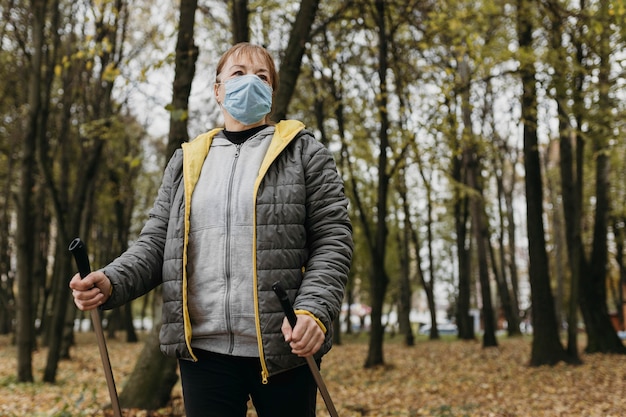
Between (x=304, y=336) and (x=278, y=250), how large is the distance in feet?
1.07

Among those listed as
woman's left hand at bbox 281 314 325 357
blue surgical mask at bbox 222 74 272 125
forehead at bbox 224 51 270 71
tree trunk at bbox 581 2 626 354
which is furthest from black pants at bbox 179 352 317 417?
tree trunk at bbox 581 2 626 354

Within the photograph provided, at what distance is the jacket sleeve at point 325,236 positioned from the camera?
6.89 feet

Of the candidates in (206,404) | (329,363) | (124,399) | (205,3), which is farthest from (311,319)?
(329,363)

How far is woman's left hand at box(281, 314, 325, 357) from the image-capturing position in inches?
78.3

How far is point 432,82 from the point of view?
1611 cm

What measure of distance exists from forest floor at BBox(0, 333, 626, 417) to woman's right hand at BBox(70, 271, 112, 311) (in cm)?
491

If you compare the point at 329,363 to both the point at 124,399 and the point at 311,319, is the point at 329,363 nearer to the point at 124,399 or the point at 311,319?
the point at 124,399

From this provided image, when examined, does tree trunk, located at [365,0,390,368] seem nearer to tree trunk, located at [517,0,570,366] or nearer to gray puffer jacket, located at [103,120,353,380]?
tree trunk, located at [517,0,570,366]

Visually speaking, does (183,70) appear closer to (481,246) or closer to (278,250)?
(278,250)

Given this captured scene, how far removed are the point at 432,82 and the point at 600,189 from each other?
486 centimetres

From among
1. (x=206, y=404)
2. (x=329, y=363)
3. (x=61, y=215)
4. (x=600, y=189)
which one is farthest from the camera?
(x=329, y=363)

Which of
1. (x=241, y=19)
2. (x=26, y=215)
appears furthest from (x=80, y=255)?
(x=26, y=215)

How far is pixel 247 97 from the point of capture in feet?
7.88

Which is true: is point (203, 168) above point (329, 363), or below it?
above
